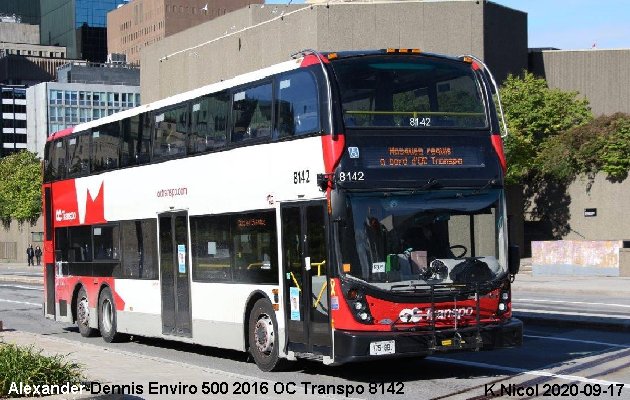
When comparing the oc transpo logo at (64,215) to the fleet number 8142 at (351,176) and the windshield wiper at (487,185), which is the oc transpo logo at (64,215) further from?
the windshield wiper at (487,185)

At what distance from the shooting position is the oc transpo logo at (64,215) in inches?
931

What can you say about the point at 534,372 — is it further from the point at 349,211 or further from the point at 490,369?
the point at 349,211

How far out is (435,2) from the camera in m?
85.2

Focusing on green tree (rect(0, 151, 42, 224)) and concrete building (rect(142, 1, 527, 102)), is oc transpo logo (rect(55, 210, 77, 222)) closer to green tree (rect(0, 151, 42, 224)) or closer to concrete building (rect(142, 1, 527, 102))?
concrete building (rect(142, 1, 527, 102))

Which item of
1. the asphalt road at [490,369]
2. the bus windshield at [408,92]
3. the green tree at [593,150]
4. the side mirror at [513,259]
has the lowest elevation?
the asphalt road at [490,369]

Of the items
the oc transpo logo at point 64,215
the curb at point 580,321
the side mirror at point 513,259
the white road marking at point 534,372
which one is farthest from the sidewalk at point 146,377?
the curb at point 580,321

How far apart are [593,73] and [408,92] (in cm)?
8053

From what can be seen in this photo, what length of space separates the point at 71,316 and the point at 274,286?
982 cm

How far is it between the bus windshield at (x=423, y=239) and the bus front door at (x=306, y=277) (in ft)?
1.71

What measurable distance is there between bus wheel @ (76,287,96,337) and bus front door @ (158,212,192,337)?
429 centimetres

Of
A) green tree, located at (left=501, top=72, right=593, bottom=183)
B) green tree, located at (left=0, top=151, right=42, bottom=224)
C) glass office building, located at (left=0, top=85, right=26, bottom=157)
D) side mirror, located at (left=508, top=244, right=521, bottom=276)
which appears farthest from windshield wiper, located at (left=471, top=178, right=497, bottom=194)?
glass office building, located at (left=0, top=85, right=26, bottom=157)

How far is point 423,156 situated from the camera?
14016mm

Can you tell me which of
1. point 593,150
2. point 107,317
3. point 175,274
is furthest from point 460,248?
point 593,150

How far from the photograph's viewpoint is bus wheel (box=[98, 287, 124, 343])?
21688mm
